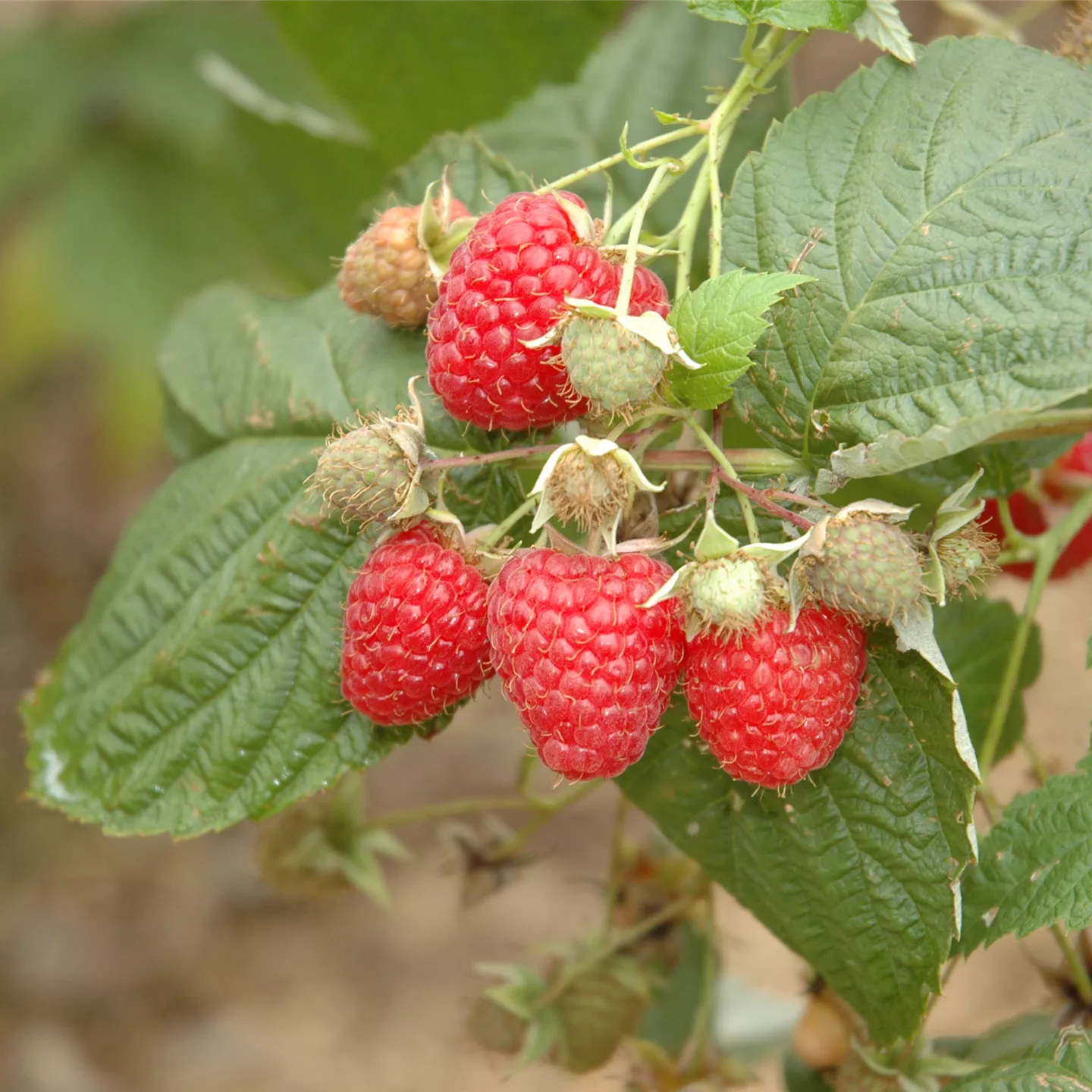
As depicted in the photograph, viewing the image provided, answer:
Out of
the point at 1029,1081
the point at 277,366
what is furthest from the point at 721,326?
the point at 1029,1081

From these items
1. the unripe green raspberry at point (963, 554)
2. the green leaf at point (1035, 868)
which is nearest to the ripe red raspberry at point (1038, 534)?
the green leaf at point (1035, 868)

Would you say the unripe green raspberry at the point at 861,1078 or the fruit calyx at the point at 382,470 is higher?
the fruit calyx at the point at 382,470

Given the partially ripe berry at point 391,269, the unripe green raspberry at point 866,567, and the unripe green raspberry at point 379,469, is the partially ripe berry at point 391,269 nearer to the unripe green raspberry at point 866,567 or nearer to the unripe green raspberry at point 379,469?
the unripe green raspberry at point 379,469

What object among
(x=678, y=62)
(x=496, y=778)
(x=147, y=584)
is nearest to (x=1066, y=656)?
(x=496, y=778)

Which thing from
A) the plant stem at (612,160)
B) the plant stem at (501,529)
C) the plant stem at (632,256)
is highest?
the plant stem at (612,160)

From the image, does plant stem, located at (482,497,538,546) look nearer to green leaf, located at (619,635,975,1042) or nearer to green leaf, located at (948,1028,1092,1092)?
green leaf, located at (619,635,975,1042)

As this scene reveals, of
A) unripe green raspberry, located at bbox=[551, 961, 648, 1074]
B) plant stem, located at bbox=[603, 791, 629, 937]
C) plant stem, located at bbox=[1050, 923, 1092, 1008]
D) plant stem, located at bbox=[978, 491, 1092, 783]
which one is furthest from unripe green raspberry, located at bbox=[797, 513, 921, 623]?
unripe green raspberry, located at bbox=[551, 961, 648, 1074]

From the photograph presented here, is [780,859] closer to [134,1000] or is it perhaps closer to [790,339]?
[790,339]
